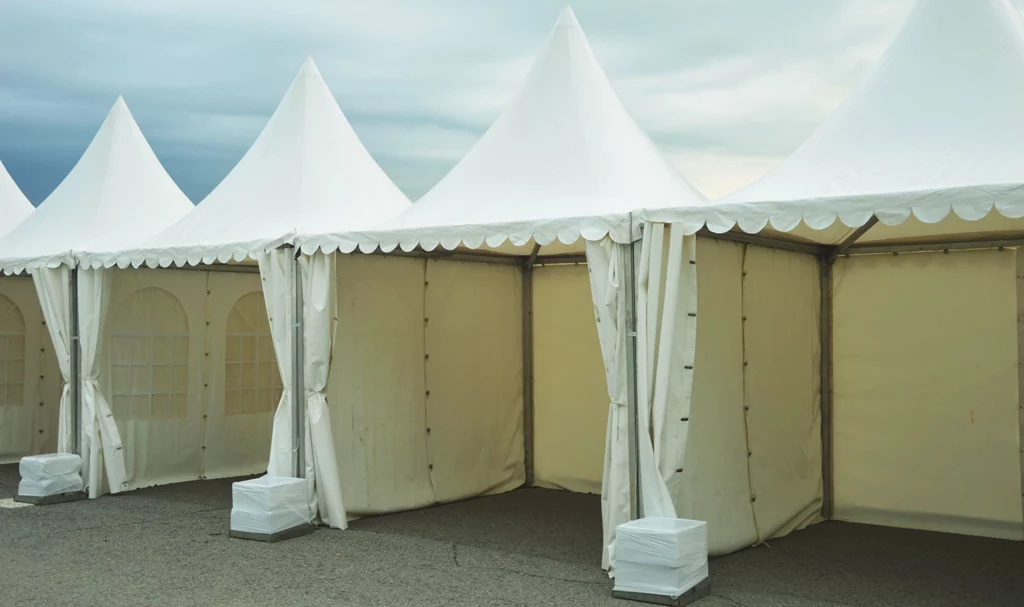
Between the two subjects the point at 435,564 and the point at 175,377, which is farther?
the point at 175,377

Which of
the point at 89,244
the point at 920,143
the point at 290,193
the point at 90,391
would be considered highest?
the point at 290,193

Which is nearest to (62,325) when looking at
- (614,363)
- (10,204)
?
(10,204)

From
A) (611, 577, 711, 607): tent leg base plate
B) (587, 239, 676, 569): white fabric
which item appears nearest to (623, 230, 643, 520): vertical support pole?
(587, 239, 676, 569): white fabric

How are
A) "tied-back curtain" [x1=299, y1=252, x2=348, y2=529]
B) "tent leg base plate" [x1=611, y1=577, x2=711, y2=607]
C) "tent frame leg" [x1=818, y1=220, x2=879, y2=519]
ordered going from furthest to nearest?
"tent frame leg" [x1=818, y1=220, x2=879, y2=519] < "tied-back curtain" [x1=299, y1=252, x2=348, y2=529] < "tent leg base plate" [x1=611, y1=577, x2=711, y2=607]

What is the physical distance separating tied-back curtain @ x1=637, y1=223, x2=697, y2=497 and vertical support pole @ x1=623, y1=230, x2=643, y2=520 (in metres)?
0.07

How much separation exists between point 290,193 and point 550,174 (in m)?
2.67

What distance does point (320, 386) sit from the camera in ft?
23.4

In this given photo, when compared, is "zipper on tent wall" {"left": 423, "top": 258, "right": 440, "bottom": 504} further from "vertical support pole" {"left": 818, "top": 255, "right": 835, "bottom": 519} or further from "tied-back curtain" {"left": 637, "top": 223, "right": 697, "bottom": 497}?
"vertical support pole" {"left": 818, "top": 255, "right": 835, "bottom": 519}

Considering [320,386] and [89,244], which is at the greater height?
[89,244]

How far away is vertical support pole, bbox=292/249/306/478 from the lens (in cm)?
722

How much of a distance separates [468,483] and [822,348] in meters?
3.05

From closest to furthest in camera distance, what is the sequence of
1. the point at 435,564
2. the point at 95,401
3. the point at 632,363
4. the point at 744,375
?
the point at 632,363 < the point at 435,564 < the point at 744,375 < the point at 95,401

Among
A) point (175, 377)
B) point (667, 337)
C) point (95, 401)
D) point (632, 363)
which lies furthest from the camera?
point (175, 377)

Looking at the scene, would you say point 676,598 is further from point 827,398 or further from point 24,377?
point 24,377
